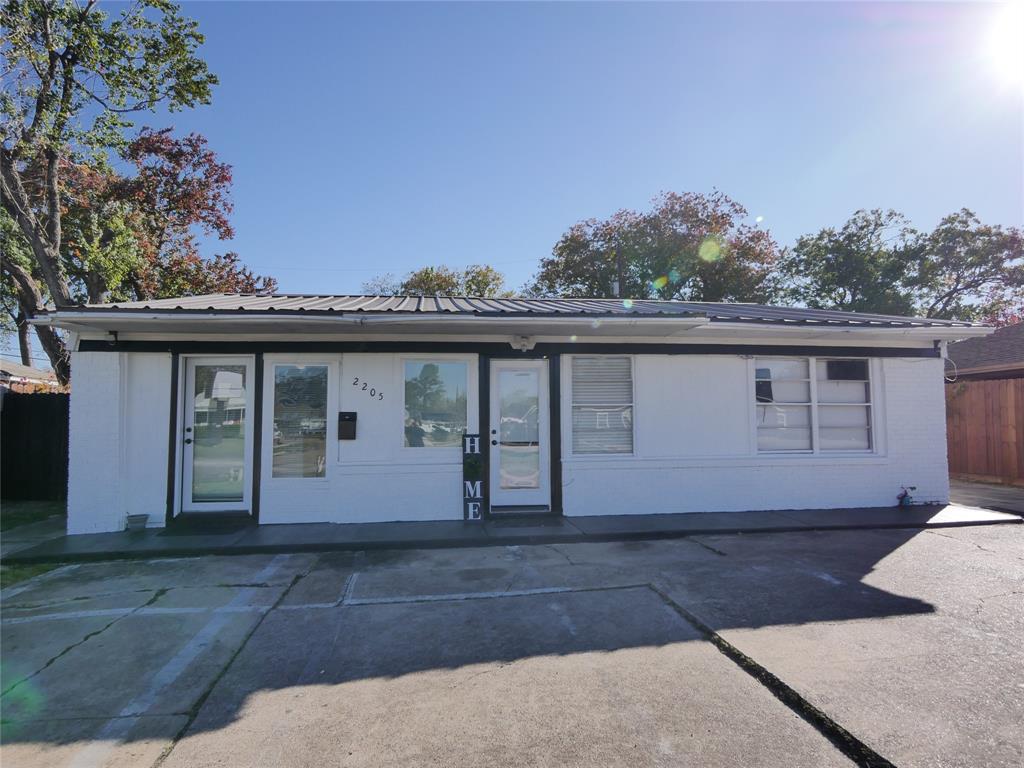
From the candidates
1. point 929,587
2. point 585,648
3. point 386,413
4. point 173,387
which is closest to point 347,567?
point 386,413

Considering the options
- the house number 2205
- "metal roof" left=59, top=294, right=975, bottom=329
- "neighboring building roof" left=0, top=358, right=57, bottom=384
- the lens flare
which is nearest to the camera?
"metal roof" left=59, top=294, right=975, bottom=329

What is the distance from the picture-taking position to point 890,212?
75.4ft

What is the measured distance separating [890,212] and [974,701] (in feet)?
83.7

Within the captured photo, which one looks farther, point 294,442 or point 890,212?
point 890,212

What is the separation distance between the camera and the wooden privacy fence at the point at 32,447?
9320 mm

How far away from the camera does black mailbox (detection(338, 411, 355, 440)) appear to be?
709cm

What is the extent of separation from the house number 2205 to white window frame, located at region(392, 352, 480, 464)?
0.24 m

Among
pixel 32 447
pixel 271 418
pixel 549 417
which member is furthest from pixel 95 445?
pixel 549 417

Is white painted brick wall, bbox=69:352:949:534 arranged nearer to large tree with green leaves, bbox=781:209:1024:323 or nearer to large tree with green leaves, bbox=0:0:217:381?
large tree with green leaves, bbox=0:0:217:381

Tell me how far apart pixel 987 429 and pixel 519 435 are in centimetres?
1047

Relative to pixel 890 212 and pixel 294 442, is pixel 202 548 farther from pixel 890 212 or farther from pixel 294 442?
pixel 890 212

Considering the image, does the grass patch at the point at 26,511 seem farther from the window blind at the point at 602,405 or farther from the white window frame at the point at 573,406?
the window blind at the point at 602,405

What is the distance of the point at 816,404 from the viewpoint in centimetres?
820

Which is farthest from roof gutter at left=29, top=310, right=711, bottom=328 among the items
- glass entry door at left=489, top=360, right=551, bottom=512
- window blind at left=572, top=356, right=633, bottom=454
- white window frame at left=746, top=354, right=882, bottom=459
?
white window frame at left=746, top=354, right=882, bottom=459
